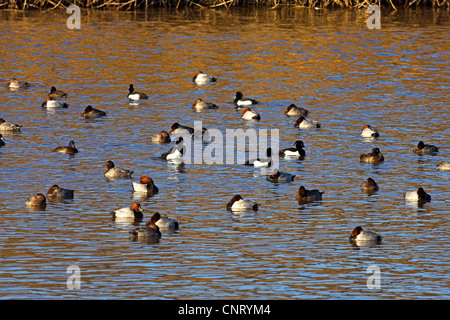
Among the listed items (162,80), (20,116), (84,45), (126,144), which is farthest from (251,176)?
(84,45)

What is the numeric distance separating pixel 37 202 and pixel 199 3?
44.8 m

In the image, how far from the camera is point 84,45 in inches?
2185

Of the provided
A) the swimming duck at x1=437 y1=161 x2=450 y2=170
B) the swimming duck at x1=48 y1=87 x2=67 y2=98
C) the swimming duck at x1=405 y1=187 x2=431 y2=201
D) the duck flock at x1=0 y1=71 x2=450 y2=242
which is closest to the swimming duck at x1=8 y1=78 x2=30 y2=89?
the duck flock at x1=0 y1=71 x2=450 y2=242

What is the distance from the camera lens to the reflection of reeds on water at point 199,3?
64625 mm

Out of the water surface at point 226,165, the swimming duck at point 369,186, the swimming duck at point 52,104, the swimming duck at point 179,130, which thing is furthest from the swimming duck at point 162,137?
the swimming duck at point 369,186

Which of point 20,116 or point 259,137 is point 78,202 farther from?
point 20,116

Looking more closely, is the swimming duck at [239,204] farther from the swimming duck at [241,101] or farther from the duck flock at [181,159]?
the swimming duck at [241,101]

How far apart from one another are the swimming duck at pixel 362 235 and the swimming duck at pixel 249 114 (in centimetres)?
1625

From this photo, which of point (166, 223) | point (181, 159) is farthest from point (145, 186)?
point (181, 159)

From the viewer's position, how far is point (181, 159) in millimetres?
32250

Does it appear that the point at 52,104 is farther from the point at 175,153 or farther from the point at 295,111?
the point at 295,111

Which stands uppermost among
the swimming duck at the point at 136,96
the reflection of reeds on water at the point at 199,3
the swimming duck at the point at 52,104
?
the reflection of reeds on water at the point at 199,3

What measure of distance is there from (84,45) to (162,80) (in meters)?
10.3

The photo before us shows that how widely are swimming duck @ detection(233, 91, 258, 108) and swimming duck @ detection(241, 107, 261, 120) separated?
1.68m
